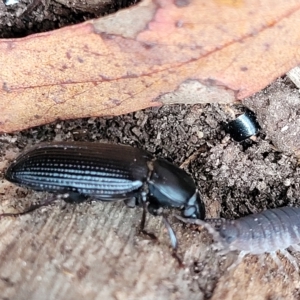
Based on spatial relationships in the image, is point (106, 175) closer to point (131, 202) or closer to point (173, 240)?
point (131, 202)

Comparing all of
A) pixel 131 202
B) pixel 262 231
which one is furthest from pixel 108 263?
pixel 262 231

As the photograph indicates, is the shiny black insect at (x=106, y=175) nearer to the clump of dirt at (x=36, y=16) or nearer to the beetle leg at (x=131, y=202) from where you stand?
the beetle leg at (x=131, y=202)

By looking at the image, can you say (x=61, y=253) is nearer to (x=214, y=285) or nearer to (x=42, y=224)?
(x=42, y=224)

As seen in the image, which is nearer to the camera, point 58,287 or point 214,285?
point 58,287

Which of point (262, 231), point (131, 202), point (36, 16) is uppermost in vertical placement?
point (36, 16)

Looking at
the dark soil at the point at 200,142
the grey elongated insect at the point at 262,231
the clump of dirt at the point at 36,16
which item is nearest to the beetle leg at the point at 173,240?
the grey elongated insect at the point at 262,231

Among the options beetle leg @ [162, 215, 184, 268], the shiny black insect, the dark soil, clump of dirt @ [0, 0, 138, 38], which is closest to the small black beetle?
the shiny black insect

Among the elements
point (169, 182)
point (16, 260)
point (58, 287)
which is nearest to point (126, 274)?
point (58, 287)

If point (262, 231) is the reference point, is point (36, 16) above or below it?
above

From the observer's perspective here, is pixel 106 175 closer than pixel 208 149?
Yes
